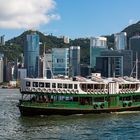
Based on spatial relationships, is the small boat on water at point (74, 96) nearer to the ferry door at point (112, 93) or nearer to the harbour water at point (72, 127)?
the ferry door at point (112, 93)

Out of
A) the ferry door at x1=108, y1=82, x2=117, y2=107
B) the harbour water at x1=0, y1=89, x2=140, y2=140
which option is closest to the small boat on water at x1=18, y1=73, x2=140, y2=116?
the ferry door at x1=108, y1=82, x2=117, y2=107

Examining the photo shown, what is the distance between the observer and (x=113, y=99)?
6581cm

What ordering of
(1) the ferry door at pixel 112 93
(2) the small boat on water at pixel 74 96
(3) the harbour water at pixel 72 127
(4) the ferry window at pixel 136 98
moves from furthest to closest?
(4) the ferry window at pixel 136 98 → (1) the ferry door at pixel 112 93 → (2) the small boat on water at pixel 74 96 → (3) the harbour water at pixel 72 127

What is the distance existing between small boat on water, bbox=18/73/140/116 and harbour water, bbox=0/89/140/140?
3.73 feet

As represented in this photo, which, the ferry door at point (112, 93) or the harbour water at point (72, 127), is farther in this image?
→ the ferry door at point (112, 93)

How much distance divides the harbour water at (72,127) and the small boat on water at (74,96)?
1136 mm

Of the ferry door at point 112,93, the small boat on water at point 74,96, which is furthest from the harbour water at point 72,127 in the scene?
the ferry door at point 112,93

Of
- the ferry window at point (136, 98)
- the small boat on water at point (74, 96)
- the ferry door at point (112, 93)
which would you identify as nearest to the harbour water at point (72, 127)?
the small boat on water at point (74, 96)

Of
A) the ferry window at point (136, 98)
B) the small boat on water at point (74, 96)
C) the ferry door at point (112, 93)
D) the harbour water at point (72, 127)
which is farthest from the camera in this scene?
the ferry window at point (136, 98)

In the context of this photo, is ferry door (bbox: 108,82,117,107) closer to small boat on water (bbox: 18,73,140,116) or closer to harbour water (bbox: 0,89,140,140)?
small boat on water (bbox: 18,73,140,116)

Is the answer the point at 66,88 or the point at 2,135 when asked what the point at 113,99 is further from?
the point at 2,135

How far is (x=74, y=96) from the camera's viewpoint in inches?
2483

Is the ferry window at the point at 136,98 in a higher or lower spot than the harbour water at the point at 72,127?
higher

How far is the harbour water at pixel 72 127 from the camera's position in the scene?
4569 cm
